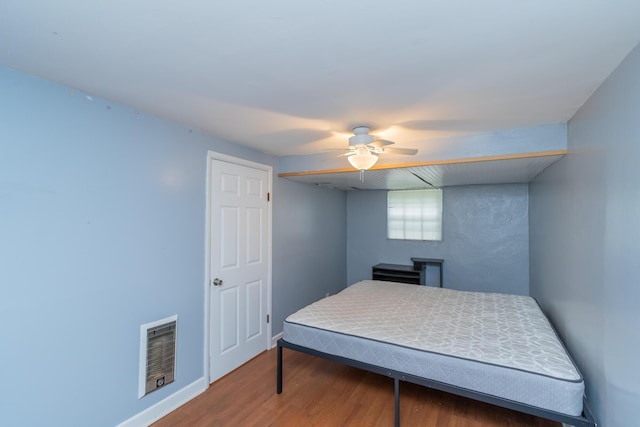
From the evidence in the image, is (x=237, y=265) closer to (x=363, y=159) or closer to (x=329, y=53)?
(x=363, y=159)

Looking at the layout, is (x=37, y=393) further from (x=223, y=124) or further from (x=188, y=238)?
(x=223, y=124)

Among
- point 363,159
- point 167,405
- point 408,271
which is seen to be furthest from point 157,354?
point 408,271

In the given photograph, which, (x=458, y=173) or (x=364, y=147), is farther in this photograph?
(x=458, y=173)

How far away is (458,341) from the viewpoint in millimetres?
2213

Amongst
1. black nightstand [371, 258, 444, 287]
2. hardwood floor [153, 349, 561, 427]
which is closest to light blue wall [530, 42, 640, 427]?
hardwood floor [153, 349, 561, 427]

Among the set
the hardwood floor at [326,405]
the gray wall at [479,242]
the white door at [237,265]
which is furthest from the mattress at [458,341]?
the gray wall at [479,242]

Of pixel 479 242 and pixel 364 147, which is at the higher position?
pixel 364 147

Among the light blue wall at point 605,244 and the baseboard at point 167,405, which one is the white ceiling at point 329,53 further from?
the baseboard at point 167,405

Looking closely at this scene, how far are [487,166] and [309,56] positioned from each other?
227cm

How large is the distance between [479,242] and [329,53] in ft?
13.2

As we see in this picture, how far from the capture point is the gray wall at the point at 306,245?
Answer: 371cm

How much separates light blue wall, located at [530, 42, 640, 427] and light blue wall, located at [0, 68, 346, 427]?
9.12 feet

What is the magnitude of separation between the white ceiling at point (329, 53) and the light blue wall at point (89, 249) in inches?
9.4

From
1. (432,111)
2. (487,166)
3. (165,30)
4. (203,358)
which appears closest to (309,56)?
(165,30)
